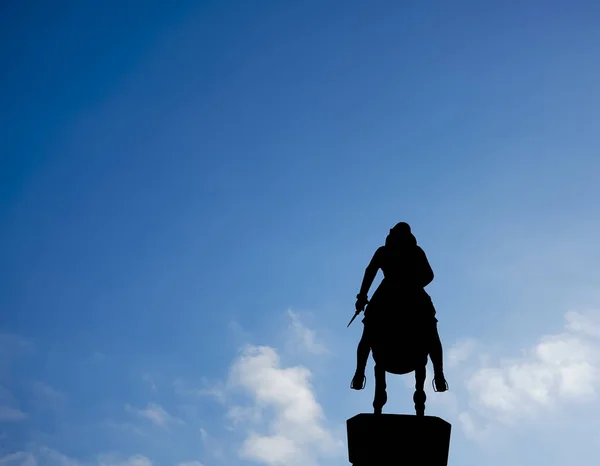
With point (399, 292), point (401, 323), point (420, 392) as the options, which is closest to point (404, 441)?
point (420, 392)

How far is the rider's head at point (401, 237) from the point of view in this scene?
993cm

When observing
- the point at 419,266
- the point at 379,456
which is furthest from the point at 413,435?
the point at 419,266

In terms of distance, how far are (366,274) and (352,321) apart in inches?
35.0

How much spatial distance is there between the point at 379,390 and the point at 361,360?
61 centimetres

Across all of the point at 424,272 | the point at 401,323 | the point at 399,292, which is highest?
the point at 424,272

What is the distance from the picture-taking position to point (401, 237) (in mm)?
9953

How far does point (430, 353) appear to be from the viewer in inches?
369

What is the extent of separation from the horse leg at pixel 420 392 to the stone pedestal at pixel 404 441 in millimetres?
280

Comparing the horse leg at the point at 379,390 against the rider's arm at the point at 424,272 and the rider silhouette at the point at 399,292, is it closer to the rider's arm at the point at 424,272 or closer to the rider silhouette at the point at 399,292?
the rider silhouette at the point at 399,292

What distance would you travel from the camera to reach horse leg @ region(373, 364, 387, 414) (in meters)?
9.06

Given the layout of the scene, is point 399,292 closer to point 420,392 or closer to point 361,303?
point 361,303

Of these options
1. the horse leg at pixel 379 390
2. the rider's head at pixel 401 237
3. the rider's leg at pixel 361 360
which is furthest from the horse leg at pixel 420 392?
the rider's head at pixel 401 237

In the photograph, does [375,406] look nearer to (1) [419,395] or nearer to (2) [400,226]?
(1) [419,395]

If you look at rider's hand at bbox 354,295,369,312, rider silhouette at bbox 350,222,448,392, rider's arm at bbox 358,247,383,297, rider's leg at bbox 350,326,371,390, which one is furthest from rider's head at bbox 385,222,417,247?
rider's leg at bbox 350,326,371,390
